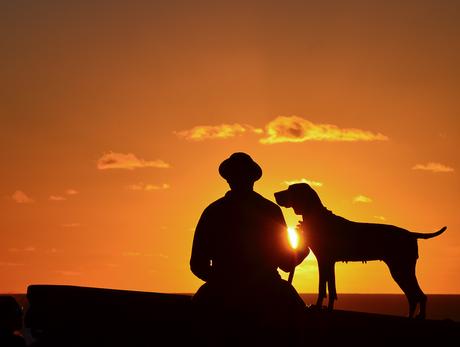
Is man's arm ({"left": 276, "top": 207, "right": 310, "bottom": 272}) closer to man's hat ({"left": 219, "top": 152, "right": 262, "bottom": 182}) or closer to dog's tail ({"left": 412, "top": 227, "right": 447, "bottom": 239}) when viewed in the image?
man's hat ({"left": 219, "top": 152, "right": 262, "bottom": 182})

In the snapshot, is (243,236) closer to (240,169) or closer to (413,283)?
(240,169)

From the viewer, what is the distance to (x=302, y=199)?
1309 cm

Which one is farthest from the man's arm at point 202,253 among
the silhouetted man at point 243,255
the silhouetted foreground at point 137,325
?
the silhouetted foreground at point 137,325

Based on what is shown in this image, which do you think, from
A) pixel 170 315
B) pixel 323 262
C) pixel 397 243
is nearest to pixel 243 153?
pixel 170 315

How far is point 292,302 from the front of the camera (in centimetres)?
681

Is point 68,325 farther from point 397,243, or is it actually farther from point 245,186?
point 397,243

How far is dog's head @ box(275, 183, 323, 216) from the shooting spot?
13.1 m

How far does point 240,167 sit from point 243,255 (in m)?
0.78

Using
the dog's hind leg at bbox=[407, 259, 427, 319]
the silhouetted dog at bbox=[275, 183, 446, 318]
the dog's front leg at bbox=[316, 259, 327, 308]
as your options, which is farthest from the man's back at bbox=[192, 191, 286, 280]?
the dog's hind leg at bbox=[407, 259, 427, 319]

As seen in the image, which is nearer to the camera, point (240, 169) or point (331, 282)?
point (240, 169)

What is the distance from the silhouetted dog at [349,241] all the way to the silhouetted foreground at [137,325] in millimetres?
3641

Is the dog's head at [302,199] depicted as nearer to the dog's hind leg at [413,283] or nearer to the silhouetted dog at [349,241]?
the silhouetted dog at [349,241]

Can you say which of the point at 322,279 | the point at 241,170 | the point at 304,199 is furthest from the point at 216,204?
the point at 304,199

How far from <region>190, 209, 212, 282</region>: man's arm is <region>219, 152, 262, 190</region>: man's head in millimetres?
381
